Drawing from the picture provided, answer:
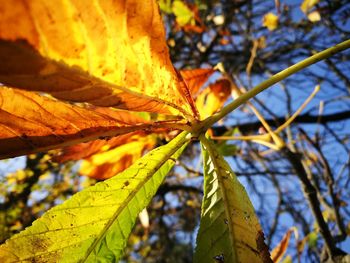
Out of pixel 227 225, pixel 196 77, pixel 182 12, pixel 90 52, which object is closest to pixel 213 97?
pixel 196 77

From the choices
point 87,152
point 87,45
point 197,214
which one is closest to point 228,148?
point 87,152

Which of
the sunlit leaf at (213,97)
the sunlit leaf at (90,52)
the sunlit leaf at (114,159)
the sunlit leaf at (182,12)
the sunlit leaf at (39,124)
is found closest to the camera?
the sunlit leaf at (90,52)

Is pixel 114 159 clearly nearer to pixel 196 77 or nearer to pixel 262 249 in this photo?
pixel 196 77

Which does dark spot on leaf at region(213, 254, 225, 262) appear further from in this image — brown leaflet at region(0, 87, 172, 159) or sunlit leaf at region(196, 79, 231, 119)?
sunlit leaf at region(196, 79, 231, 119)


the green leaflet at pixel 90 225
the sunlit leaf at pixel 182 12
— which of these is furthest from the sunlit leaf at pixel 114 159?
the sunlit leaf at pixel 182 12

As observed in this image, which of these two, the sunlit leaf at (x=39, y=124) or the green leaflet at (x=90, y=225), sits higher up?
the sunlit leaf at (x=39, y=124)

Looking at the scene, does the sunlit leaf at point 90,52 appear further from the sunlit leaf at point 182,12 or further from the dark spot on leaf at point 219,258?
the sunlit leaf at point 182,12
